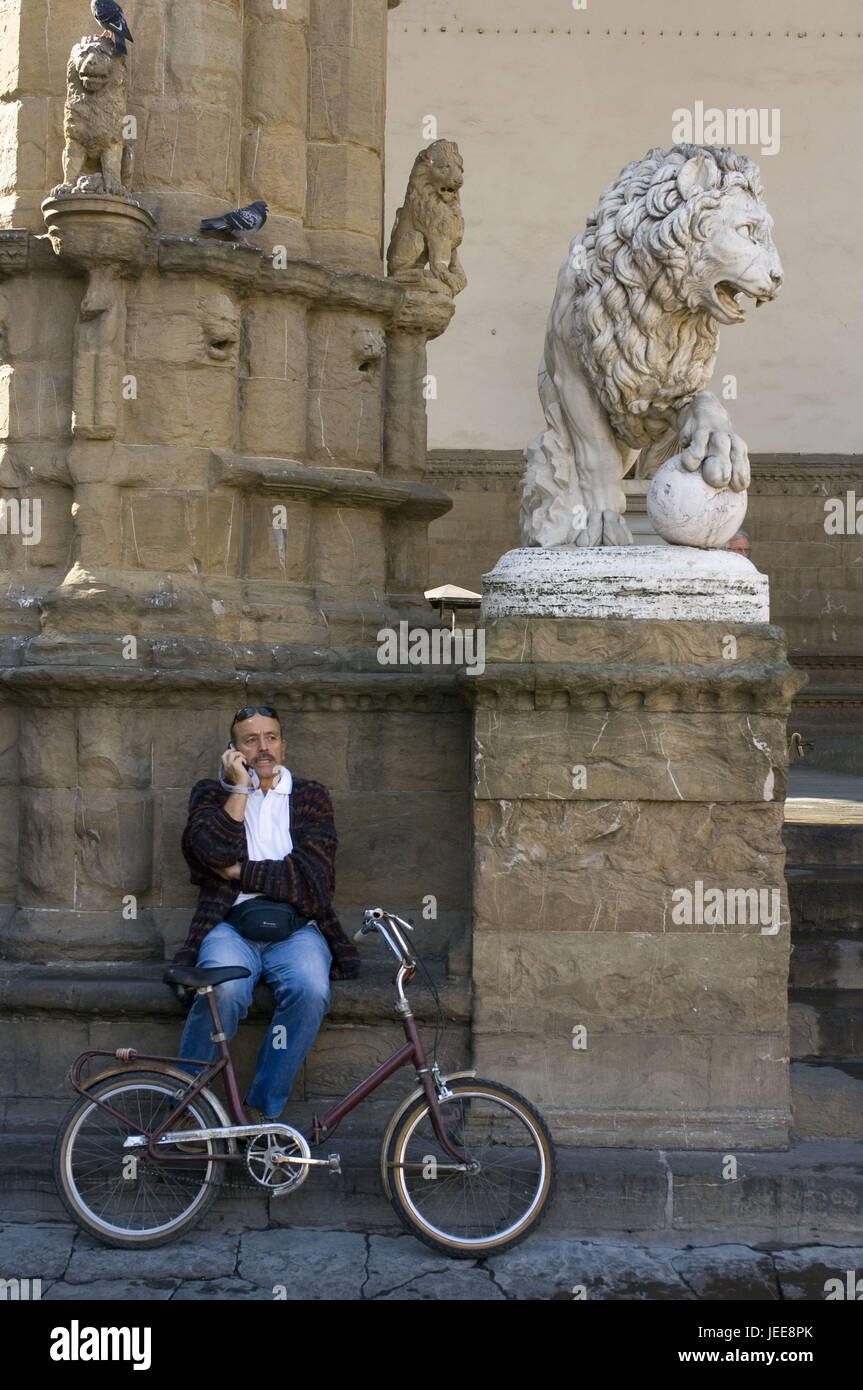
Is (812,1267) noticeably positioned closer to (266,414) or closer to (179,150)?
(266,414)

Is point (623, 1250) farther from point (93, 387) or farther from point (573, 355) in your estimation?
point (93, 387)

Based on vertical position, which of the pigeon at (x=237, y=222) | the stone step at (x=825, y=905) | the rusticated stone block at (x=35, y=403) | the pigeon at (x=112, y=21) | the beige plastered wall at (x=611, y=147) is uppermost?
the beige plastered wall at (x=611, y=147)

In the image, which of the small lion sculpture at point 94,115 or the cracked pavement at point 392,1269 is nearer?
the cracked pavement at point 392,1269

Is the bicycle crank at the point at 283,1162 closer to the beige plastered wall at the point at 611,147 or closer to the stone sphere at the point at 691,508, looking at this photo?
the stone sphere at the point at 691,508

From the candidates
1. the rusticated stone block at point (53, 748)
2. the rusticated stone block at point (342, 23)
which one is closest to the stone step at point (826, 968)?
the rusticated stone block at point (53, 748)

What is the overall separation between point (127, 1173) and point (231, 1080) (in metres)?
0.43

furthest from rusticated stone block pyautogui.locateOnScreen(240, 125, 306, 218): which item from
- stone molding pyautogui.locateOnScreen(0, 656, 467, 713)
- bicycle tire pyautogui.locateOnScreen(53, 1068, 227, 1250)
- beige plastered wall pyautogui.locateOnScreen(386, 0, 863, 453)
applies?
beige plastered wall pyautogui.locateOnScreen(386, 0, 863, 453)

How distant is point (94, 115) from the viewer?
5.45 metres

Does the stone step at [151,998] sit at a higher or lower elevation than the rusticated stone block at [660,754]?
lower

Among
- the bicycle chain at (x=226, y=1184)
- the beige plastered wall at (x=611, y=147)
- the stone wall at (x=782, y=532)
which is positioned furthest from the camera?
the beige plastered wall at (x=611, y=147)

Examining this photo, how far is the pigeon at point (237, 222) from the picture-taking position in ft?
18.3

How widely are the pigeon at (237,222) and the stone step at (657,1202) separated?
123 inches

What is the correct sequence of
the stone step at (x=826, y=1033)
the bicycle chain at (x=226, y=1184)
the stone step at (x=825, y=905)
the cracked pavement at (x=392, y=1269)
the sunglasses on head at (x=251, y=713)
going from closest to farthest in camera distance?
the cracked pavement at (x=392, y=1269), the bicycle chain at (x=226, y=1184), the sunglasses on head at (x=251, y=713), the stone step at (x=826, y=1033), the stone step at (x=825, y=905)

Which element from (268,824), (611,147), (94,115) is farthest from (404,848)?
(611,147)
